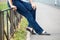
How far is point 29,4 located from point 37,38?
64.6 inches

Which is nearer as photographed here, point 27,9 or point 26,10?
point 26,10

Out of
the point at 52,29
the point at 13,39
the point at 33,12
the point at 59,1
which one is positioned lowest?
the point at 59,1

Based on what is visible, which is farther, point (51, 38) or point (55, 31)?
point (55, 31)

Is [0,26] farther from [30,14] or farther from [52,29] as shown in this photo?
[52,29]

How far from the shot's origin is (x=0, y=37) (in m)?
6.43

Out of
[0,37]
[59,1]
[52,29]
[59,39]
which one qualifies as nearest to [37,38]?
[59,39]

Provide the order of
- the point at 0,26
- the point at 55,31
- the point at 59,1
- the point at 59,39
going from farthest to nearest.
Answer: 1. the point at 59,1
2. the point at 55,31
3. the point at 59,39
4. the point at 0,26

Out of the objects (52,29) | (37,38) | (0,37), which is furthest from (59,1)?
(0,37)

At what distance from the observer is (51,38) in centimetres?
919

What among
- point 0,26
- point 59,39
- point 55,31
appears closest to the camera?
point 0,26

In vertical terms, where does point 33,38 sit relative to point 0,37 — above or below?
below

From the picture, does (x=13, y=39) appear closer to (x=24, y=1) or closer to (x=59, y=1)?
(x=24, y=1)

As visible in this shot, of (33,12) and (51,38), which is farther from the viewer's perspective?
(51,38)

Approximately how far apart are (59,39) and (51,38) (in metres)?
0.28
